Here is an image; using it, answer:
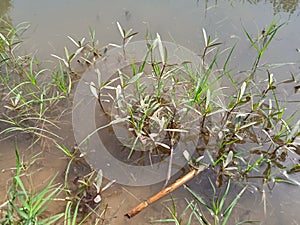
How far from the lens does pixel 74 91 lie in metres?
1.85

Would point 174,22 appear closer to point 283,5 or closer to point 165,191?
point 283,5

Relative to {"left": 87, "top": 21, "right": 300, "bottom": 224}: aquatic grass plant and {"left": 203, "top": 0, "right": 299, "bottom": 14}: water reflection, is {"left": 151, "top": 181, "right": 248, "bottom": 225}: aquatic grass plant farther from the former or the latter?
{"left": 203, "top": 0, "right": 299, "bottom": 14}: water reflection

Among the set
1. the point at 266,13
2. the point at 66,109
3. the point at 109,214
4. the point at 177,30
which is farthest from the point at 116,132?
the point at 266,13

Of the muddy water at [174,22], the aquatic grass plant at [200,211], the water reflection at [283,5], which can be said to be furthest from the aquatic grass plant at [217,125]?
the water reflection at [283,5]

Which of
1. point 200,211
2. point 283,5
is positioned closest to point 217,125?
point 200,211

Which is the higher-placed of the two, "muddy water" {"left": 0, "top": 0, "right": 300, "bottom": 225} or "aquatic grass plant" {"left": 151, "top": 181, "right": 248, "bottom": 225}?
"muddy water" {"left": 0, "top": 0, "right": 300, "bottom": 225}

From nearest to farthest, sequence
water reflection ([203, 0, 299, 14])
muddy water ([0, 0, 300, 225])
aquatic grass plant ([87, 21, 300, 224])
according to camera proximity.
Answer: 1. aquatic grass plant ([87, 21, 300, 224])
2. muddy water ([0, 0, 300, 225])
3. water reflection ([203, 0, 299, 14])

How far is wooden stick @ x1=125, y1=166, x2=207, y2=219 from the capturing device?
138 centimetres

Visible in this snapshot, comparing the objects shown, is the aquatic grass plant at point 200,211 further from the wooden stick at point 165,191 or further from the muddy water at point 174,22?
the muddy water at point 174,22

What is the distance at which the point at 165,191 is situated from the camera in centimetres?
144

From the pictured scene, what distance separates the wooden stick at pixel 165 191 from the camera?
1385mm

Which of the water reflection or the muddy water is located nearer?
the muddy water

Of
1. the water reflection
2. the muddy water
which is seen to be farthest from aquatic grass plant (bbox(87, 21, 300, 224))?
the water reflection

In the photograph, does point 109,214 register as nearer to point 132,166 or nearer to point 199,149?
point 132,166
